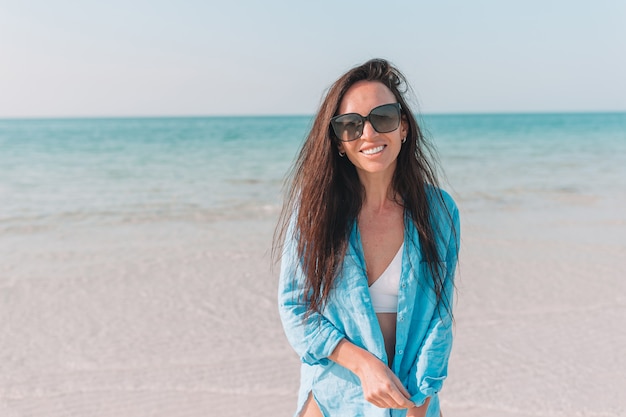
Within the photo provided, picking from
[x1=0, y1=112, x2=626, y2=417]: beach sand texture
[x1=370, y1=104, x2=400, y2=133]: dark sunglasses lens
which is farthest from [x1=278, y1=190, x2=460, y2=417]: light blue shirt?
[x1=0, y1=112, x2=626, y2=417]: beach sand texture

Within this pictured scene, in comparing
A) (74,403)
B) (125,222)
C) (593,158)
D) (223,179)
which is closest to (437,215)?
(74,403)

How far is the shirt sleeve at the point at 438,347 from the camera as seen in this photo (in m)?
1.87

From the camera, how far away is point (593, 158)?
20328mm

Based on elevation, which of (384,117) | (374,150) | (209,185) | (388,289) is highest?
(384,117)

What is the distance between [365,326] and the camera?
6.23ft

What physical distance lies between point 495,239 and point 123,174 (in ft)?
39.6

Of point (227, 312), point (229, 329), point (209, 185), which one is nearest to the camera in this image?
point (229, 329)

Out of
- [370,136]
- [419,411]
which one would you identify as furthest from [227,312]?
[370,136]

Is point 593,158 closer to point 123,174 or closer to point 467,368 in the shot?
point 123,174

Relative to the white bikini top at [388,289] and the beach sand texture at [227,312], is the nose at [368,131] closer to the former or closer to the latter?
the white bikini top at [388,289]

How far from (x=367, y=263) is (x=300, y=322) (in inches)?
11.9

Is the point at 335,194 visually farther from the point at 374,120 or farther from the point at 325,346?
the point at 325,346

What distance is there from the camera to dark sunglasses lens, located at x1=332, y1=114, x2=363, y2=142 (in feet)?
6.34

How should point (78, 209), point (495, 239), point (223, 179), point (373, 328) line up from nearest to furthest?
point (373, 328) < point (495, 239) < point (78, 209) < point (223, 179)
